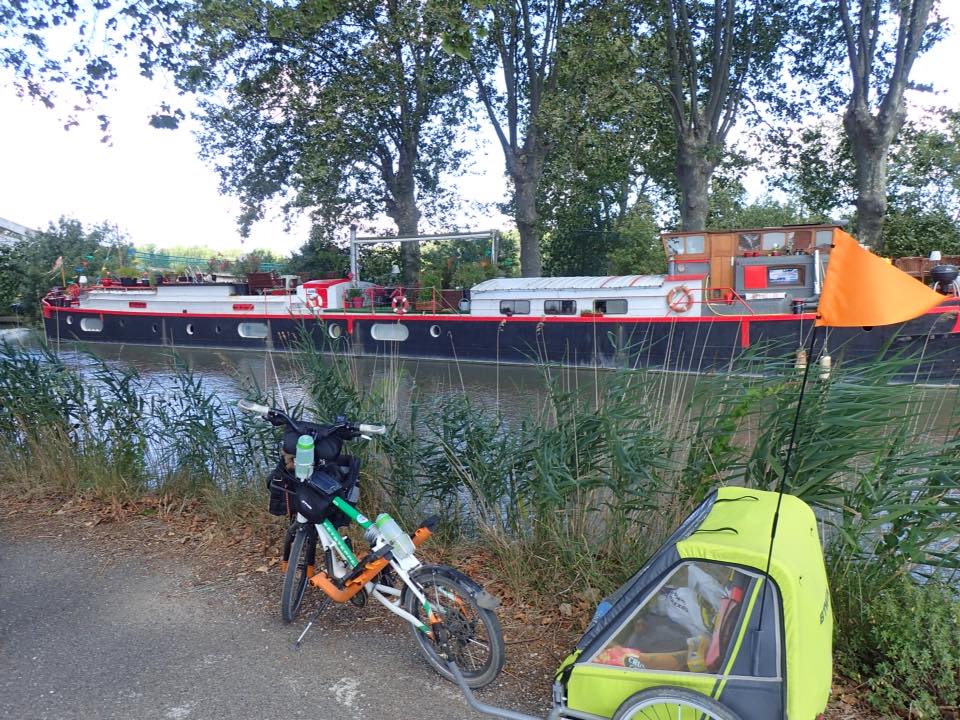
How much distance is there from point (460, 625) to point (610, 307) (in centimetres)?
1345

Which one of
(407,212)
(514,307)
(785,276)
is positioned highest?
(407,212)

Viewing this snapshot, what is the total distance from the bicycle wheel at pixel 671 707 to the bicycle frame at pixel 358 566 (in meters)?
1.05

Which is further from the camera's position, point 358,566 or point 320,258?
point 320,258

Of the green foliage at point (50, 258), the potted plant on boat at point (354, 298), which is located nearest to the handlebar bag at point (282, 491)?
the potted plant on boat at point (354, 298)

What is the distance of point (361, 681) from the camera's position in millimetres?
2947

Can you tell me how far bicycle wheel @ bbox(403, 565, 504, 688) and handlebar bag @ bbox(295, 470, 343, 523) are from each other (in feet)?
1.74

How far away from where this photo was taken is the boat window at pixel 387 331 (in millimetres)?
18866

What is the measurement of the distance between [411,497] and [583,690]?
240cm

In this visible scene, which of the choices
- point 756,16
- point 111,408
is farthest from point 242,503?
point 756,16

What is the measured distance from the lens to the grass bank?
301 centimetres

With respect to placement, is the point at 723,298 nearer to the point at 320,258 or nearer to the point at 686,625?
the point at 686,625

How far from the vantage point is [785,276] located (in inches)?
566

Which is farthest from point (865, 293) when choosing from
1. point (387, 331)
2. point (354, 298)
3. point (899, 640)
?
point (354, 298)

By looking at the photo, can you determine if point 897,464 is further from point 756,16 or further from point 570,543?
point 756,16
